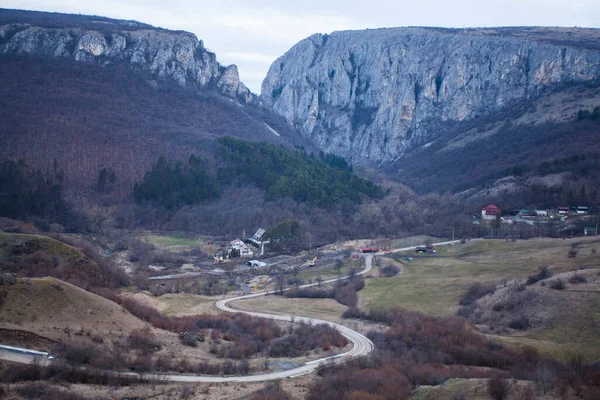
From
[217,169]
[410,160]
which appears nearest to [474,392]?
[217,169]

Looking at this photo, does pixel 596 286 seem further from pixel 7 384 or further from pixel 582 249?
pixel 7 384

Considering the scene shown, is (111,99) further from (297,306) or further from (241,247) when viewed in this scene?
(297,306)

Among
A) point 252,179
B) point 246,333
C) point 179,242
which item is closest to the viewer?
point 246,333

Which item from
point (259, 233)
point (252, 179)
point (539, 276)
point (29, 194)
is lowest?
point (259, 233)

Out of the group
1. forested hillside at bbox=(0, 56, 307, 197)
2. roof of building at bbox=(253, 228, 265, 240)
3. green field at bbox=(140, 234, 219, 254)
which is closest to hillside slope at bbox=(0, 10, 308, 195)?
forested hillside at bbox=(0, 56, 307, 197)

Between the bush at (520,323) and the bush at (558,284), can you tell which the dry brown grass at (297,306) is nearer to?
the bush at (520,323)

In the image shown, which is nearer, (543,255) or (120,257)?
(543,255)

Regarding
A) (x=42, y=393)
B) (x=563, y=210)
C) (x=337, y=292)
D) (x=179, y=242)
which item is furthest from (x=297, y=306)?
(x=563, y=210)
